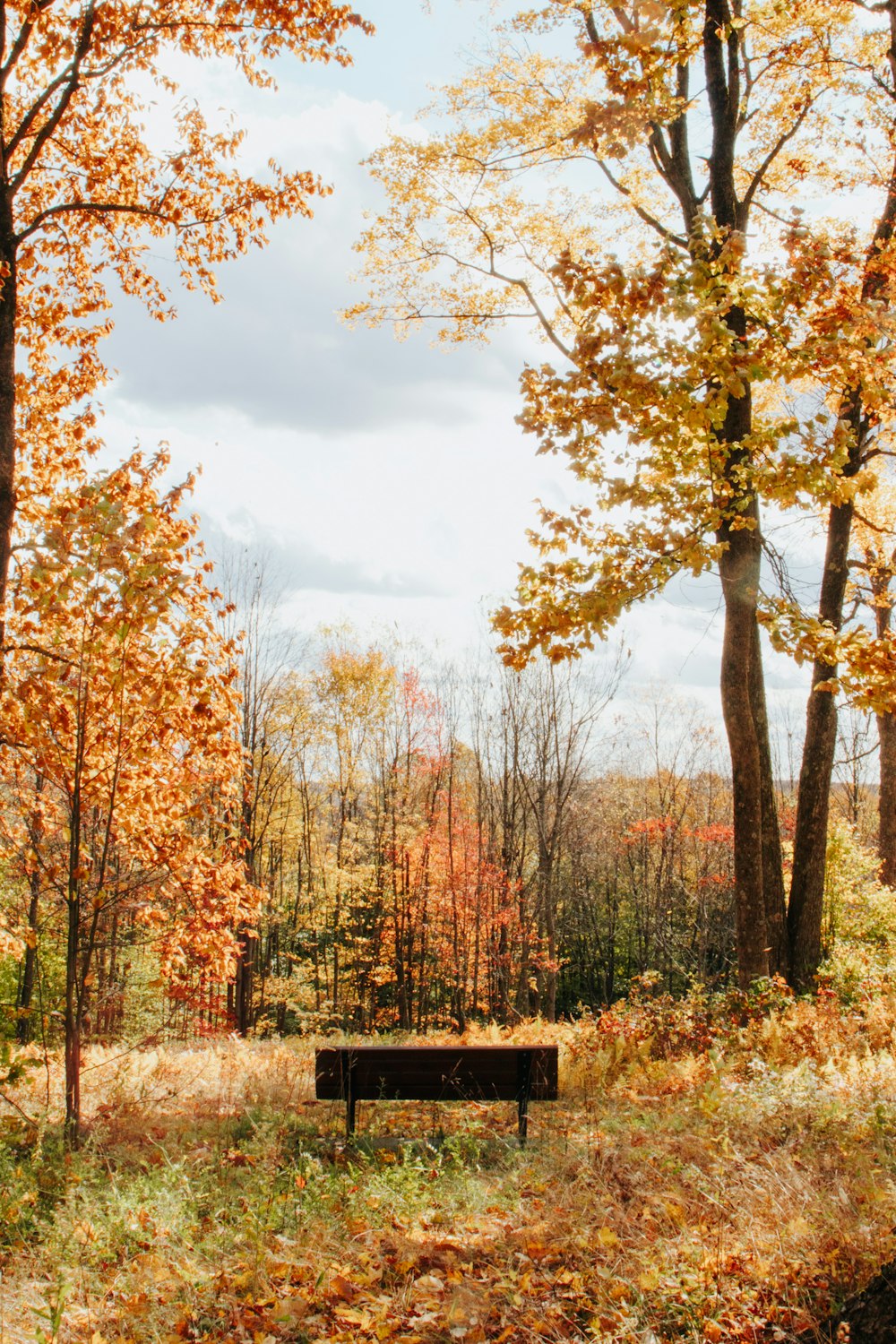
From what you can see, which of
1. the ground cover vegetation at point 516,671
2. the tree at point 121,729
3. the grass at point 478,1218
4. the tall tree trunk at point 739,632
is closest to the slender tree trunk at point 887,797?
the ground cover vegetation at point 516,671

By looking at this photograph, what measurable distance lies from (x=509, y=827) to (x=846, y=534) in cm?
1520

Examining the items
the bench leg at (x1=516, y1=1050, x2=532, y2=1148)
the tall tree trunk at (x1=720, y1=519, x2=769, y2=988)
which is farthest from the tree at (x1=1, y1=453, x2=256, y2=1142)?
the tall tree trunk at (x1=720, y1=519, x2=769, y2=988)

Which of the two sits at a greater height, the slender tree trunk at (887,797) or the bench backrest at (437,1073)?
the slender tree trunk at (887,797)

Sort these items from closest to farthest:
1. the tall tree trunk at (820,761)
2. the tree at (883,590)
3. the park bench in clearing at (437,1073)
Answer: the park bench in clearing at (437,1073), the tall tree trunk at (820,761), the tree at (883,590)

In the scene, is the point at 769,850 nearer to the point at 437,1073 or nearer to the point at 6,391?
the point at 437,1073

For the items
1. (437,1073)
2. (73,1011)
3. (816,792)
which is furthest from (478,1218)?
(816,792)

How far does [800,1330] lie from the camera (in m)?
2.92

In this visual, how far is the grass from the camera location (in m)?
3.20

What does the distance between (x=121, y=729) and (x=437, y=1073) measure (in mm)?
3522

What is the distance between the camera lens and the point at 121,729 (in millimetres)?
5551

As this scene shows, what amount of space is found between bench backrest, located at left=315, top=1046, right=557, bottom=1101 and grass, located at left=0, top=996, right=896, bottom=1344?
11.8 inches

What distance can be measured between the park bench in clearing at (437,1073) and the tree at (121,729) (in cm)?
150

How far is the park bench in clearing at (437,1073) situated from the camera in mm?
6598

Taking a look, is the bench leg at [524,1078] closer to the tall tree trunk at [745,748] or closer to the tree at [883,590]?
the tall tree trunk at [745,748]
